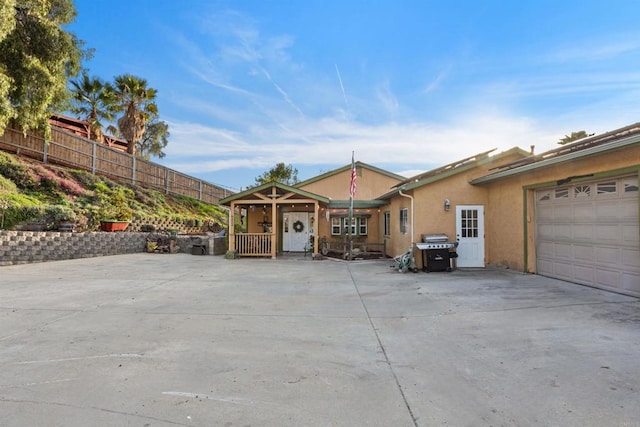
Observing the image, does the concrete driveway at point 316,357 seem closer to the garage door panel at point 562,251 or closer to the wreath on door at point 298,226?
the garage door panel at point 562,251

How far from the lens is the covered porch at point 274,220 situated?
12.9 metres

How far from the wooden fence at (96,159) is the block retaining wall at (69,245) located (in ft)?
17.3

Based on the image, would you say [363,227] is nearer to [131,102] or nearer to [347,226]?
[347,226]

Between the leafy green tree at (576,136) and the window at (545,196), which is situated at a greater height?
the leafy green tree at (576,136)

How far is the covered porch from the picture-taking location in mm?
12875

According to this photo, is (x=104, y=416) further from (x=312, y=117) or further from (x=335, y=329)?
(x=312, y=117)

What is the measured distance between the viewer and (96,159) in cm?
1633

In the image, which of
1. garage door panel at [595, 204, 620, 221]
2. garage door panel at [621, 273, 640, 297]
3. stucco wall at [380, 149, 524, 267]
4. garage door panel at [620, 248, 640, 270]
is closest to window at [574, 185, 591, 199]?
garage door panel at [595, 204, 620, 221]

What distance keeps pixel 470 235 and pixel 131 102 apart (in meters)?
20.2

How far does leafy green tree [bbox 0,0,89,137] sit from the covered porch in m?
6.60

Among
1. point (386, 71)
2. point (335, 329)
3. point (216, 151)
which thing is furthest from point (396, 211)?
point (216, 151)

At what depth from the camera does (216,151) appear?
2259cm

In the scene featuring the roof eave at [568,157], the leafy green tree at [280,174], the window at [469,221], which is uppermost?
the leafy green tree at [280,174]

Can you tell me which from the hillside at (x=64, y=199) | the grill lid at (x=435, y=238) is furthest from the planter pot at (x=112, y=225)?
the grill lid at (x=435, y=238)
